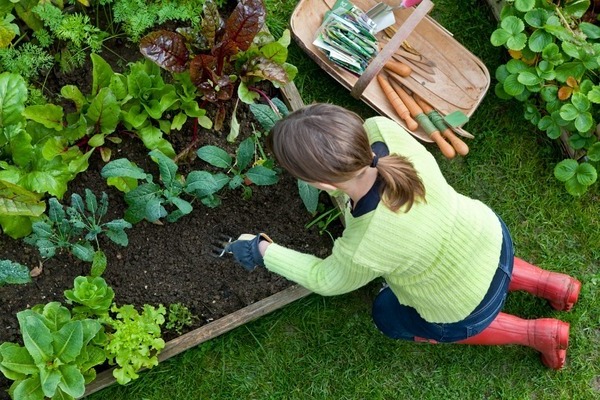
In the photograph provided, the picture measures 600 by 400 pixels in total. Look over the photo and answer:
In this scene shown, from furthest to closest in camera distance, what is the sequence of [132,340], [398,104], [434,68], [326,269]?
[434,68], [398,104], [132,340], [326,269]

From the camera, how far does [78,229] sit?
2.76 m

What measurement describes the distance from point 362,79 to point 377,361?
45.9 inches

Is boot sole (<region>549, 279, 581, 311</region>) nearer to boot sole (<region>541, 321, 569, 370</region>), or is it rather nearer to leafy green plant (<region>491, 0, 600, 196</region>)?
boot sole (<region>541, 321, 569, 370</region>)

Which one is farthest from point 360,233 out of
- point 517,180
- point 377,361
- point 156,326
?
point 517,180

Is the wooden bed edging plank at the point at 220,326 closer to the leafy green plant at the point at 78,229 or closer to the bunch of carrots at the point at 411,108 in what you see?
the leafy green plant at the point at 78,229

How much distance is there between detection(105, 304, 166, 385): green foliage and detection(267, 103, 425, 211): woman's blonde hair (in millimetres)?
947

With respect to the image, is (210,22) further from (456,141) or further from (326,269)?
(456,141)

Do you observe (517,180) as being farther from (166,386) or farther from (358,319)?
(166,386)

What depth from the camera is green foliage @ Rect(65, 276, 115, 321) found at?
261 cm

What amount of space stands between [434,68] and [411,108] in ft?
0.85

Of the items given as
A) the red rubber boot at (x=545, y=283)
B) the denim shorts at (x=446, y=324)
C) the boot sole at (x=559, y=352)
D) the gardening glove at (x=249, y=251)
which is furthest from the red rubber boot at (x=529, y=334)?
the gardening glove at (x=249, y=251)

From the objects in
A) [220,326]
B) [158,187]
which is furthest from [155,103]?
[220,326]

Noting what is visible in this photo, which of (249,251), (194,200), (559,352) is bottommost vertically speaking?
(559,352)

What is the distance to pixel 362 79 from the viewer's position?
303 centimetres
